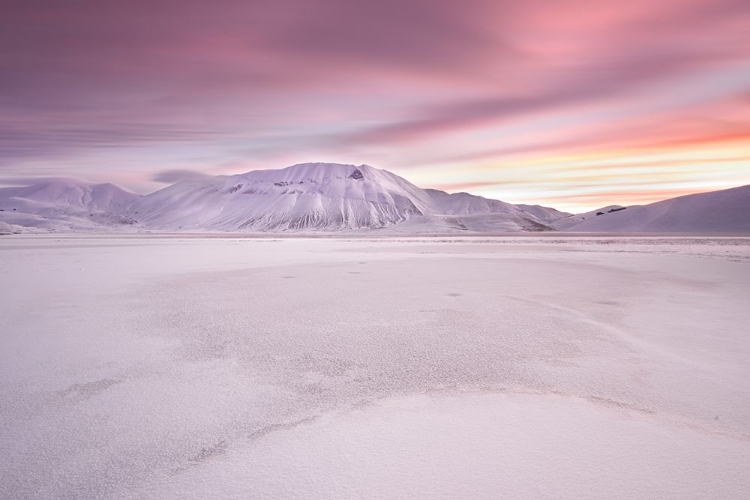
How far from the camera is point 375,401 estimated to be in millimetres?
4801

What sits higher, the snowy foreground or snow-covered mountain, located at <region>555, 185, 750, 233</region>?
snow-covered mountain, located at <region>555, 185, 750, 233</region>

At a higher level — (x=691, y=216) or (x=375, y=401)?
(x=691, y=216)

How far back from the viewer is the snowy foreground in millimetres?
3346

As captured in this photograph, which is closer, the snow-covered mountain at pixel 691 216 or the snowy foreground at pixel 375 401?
the snowy foreground at pixel 375 401

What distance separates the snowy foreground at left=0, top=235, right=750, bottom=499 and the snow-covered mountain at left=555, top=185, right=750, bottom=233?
155 metres

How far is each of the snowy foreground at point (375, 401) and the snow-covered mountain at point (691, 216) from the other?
155 meters

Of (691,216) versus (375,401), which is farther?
(691,216)

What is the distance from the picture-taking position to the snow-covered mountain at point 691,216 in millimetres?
133125

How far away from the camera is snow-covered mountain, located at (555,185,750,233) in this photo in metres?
133

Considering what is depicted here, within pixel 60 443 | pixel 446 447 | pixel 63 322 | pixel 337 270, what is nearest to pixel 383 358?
pixel 446 447

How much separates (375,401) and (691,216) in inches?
6839

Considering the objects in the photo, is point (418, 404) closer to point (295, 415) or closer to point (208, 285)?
point (295, 415)

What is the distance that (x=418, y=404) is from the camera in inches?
186

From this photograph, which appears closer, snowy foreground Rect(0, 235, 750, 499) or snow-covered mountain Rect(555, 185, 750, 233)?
snowy foreground Rect(0, 235, 750, 499)
